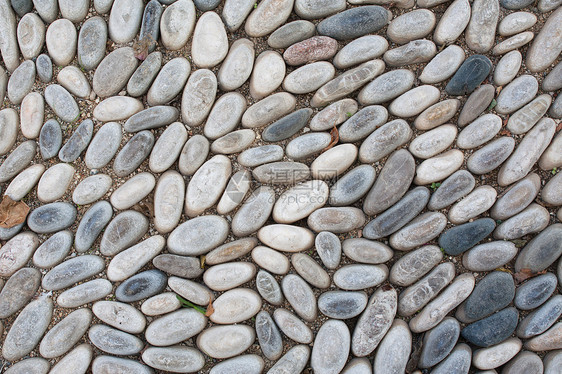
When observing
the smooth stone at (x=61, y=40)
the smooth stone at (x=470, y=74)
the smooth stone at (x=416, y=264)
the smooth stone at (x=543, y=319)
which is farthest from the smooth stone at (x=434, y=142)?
the smooth stone at (x=61, y=40)

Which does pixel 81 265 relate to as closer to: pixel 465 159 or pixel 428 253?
pixel 428 253

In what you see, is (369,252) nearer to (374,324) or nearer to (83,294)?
(374,324)

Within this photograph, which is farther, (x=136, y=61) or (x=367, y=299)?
(x=136, y=61)

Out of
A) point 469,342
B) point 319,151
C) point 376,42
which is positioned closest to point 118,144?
point 319,151

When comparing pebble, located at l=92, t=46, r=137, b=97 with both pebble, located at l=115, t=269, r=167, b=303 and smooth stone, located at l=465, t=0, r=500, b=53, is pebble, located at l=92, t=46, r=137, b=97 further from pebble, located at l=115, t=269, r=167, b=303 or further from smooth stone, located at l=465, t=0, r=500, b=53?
smooth stone, located at l=465, t=0, r=500, b=53

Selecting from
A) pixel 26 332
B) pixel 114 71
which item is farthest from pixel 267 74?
pixel 26 332

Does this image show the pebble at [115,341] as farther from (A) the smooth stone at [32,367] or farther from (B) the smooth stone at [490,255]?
(B) the smooth stone at [490,255]
